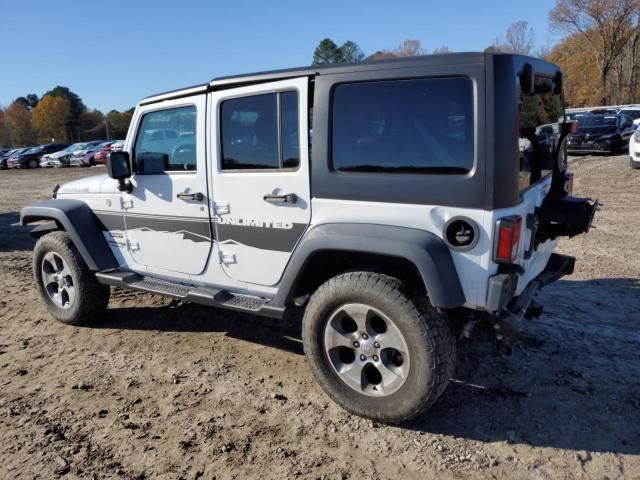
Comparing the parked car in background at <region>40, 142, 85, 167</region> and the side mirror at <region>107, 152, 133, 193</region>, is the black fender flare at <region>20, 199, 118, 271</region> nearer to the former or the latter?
the side mirror at <region>107, 152, 133, 193</region>

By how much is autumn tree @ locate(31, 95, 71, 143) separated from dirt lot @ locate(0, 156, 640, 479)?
283ft

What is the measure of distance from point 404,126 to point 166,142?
2.04 meters

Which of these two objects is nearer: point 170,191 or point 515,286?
point 515,286

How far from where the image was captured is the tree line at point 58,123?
258 ft

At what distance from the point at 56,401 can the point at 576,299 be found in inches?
180

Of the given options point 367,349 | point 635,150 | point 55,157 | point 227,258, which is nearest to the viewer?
point 367,349

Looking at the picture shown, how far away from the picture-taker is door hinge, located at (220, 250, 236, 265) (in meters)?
3.58

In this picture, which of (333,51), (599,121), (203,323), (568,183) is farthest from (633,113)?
(333,51)

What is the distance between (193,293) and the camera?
3697 millimetres

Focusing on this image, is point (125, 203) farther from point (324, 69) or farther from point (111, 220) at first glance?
point (324, 69)

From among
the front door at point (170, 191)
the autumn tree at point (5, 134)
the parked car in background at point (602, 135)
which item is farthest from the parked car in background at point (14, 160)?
the autumn tree at point (5, 134)

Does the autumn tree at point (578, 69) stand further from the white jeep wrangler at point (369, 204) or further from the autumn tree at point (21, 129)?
the autumn tree at point (21, 129)

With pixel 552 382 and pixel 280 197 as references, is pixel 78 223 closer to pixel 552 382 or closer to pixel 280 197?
pixel 280 197

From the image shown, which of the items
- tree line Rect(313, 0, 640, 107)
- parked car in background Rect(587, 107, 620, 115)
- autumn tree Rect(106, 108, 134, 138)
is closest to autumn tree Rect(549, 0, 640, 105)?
tree line Rect(313, 0, 640, 107)
